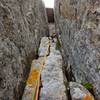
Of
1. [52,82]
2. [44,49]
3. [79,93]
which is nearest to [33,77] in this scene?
[52,82]

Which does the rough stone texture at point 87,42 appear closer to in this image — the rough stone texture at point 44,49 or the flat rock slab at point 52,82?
the flat rock slab at point 52,82

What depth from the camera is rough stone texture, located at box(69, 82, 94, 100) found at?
4836 mm

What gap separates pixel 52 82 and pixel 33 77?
82cm

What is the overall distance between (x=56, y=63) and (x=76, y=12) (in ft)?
6.69

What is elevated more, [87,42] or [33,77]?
[87,42]

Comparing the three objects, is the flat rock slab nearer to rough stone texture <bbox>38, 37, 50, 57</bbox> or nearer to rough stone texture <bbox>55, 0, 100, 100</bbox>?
rough stone texture <bbox>55, 0, 100, 100</bbox>

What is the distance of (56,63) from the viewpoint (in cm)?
691

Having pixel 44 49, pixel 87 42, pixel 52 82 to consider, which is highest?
pixel 87 42

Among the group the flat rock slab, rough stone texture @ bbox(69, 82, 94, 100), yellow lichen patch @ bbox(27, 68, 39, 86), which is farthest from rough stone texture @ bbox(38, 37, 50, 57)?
rough stone texture @ bbox(69, 82, 94, 100)

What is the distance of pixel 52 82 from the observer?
223 inches

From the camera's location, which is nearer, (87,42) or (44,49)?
(87,42)

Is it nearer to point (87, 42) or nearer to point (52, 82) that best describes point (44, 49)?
point (52, 82)

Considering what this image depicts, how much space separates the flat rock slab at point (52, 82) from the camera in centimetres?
500

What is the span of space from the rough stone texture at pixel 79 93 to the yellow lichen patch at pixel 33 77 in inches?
50.6
